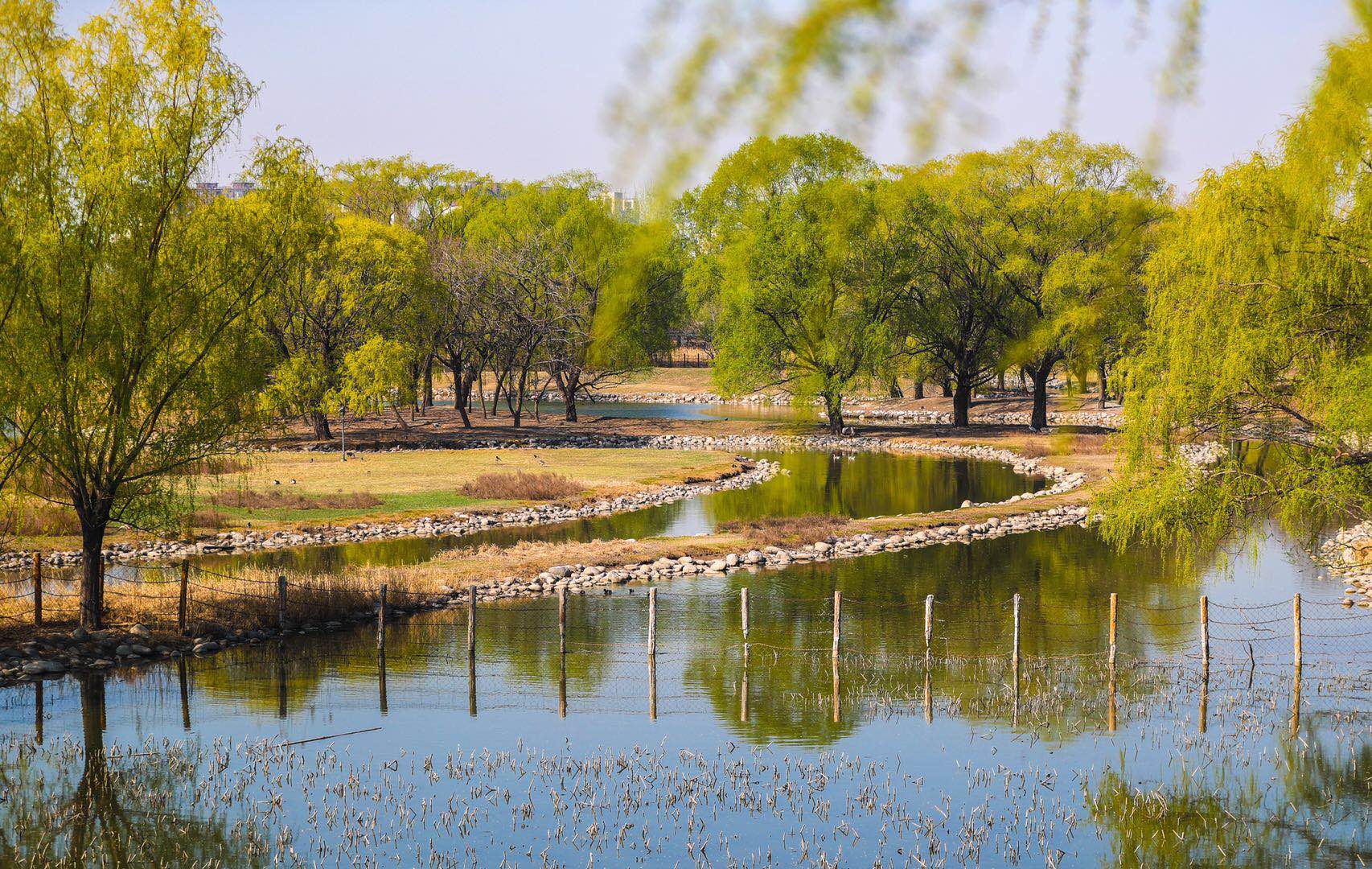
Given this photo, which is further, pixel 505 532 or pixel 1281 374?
pixel 505 532

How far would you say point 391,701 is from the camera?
2284 cm

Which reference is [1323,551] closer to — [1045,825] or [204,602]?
[1045,825]

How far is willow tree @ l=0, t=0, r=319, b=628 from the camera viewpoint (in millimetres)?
23672

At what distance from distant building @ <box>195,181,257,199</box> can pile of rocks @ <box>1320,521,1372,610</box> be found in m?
27.4

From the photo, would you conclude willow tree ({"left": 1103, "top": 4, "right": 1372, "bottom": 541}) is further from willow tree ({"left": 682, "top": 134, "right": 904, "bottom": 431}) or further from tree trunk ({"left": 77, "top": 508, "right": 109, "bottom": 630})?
willow tree ({"left": 682, "top": 134, "right": 904, "bottom": 431})

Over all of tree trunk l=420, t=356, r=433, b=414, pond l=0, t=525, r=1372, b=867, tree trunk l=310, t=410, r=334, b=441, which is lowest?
pond l=0, t=525, r=1372, b=867

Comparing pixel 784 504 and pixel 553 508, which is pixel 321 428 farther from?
pixel 784 504

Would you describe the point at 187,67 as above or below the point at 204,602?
above

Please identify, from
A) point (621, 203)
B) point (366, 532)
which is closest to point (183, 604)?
point (366, 532)

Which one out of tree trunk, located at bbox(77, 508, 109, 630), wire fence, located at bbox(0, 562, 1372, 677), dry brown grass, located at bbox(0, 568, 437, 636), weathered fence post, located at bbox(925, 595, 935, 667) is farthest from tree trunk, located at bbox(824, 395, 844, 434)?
tree trunk, located at bbox(77, 508, 109, 630)

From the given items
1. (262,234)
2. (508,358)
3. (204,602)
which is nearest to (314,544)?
(204,602)

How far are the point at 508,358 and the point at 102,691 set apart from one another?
6045cm

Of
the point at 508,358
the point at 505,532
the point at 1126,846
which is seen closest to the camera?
the point at 1126,846

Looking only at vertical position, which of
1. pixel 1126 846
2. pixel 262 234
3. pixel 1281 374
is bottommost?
pixel 1126 846
